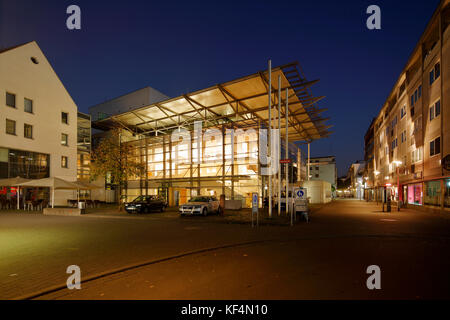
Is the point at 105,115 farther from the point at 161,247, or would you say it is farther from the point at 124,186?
the point at 161,247

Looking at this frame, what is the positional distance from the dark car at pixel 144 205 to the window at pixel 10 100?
18500 millimetres

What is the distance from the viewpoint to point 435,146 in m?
21.3

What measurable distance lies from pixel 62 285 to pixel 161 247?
12.4ft

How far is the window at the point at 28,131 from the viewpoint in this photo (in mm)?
30484

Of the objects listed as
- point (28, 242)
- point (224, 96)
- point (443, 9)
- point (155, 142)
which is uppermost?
point (443, 9)

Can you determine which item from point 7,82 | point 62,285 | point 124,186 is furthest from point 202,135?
point 62,285

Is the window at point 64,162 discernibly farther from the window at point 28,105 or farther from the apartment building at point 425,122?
the apartment building at point 425,122

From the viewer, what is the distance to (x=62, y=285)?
5227 millimetres

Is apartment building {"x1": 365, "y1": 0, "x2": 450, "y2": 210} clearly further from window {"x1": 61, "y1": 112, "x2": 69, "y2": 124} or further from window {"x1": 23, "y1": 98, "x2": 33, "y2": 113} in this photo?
window {"x1": 61, "y1": 112, "x2": 69, "y2": 124}

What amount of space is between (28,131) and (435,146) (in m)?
39.3

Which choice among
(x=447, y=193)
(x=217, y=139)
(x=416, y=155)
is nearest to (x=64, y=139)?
(x=217, y=139)

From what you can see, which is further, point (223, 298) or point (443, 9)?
point (443, 9)

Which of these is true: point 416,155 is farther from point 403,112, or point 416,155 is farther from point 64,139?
point 64,139

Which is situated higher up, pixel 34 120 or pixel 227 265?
pixel 34 120
